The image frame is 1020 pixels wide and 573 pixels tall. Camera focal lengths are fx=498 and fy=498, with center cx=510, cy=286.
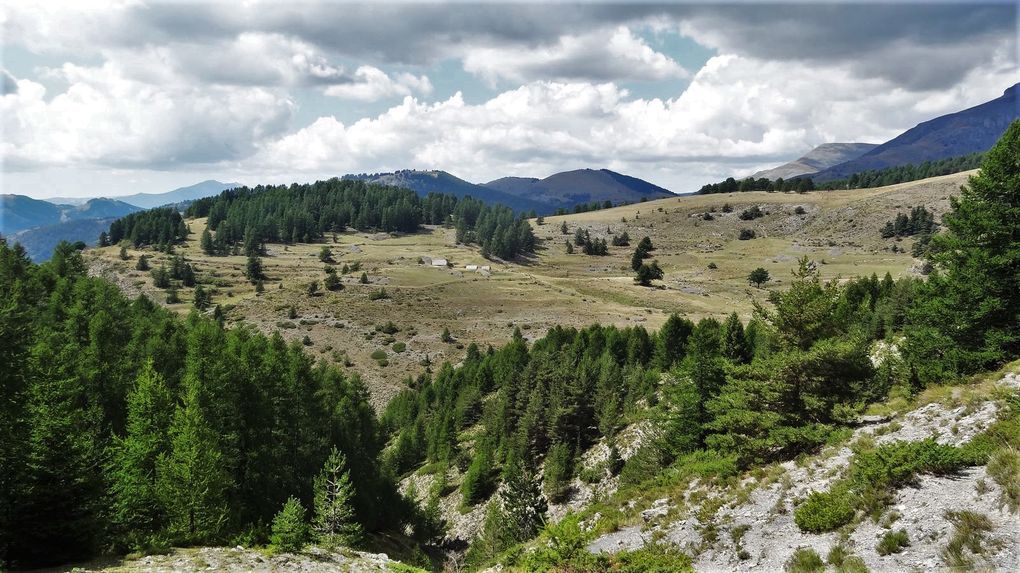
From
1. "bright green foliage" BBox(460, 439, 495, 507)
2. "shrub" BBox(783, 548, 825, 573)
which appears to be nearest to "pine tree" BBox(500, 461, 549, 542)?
"bright green foliage" BBox(460, 439, 495, 507)

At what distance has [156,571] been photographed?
56.9 feet

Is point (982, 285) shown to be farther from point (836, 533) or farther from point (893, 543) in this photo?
point (893, 543)

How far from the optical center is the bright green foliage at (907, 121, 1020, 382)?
19.8m

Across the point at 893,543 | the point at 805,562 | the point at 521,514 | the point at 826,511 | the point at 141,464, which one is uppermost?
the point at 893,543

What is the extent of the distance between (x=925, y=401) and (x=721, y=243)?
6882 inches

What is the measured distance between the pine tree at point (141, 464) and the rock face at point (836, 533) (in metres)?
21.6

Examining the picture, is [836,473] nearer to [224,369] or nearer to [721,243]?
[224,369]

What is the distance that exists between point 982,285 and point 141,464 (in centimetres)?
3947

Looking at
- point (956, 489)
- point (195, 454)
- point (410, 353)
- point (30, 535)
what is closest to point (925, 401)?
point (956, 489)

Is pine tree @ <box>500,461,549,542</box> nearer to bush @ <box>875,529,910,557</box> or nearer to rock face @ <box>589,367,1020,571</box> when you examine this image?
rock face @ <box>589,367,1020,571</box>

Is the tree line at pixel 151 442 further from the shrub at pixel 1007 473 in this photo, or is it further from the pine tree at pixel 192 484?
the shrub at pixel 1007 473

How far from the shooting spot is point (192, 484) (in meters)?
23.1

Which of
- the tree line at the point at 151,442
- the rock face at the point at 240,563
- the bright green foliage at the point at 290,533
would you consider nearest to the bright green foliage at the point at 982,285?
the rock face at the point at 240,563

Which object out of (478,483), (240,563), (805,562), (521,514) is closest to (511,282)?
(478,483)
